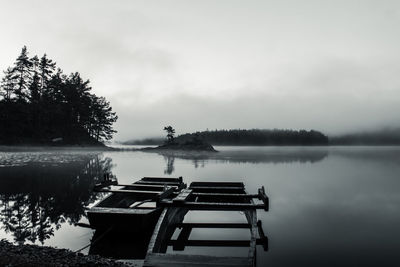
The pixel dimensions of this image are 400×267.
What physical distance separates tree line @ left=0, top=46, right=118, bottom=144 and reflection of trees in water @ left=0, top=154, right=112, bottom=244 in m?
56.4

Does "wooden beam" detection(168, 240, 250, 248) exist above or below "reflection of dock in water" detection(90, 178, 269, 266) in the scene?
below

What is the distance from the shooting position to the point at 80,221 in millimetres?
14672

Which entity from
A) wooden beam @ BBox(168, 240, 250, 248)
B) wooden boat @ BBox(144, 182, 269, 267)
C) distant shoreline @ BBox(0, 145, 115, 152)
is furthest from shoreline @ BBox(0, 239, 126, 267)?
distant shoreline @ BBox(0, 145, 115, 152)

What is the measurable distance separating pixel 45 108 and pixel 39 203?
74.2 m

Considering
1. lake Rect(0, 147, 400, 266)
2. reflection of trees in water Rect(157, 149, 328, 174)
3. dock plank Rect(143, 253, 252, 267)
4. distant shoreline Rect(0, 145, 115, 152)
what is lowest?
lake Rect(0, 147, 400, 266)

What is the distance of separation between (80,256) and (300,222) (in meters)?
11.2

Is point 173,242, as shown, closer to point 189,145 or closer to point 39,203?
point 39,203

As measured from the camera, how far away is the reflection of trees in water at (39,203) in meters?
13.1

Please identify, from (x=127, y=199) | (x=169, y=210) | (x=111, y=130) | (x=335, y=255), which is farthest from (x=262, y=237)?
(x=111, y=130)

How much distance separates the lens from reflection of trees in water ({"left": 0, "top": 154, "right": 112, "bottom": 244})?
13.1 metres

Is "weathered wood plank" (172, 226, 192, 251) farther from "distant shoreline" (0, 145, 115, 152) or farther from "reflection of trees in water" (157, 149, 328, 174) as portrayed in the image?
"distant shoreline" (0, 145, 115, 152)

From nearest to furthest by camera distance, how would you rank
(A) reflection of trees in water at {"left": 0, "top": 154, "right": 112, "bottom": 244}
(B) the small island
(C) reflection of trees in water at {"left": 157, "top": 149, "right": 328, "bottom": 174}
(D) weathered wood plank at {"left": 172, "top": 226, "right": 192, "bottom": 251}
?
(D) weathered wood plank at {"left": 172, "top": 226, "right": 192, "bottom": 251} < (A) reflection of trees in water at {"left": 0, "top": 154, "right": 112, "bottom": 244} < (C) reflection of trees in water at {"left": 157, "top": 149, "right": 328, "bottom": 174} < (B) the small island

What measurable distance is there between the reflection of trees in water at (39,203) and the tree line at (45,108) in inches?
2222

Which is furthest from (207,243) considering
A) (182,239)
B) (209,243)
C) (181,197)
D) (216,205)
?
(181,197)
